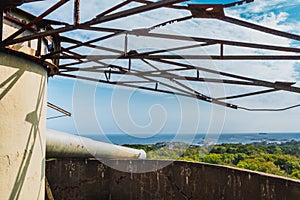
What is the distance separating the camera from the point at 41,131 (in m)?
3.73

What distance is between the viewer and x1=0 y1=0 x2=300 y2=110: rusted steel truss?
2854 mm

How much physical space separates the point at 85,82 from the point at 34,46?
80.3 inches

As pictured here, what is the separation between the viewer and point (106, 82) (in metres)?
5.40

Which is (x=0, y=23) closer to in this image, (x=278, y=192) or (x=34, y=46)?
(x=34, y=46)

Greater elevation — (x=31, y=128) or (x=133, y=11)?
(x=133, y=11)

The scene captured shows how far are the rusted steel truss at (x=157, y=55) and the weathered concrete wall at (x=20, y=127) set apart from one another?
30cm

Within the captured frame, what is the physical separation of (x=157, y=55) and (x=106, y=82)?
187cm

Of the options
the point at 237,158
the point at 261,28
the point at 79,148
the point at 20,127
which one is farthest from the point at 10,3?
the point at 237,158

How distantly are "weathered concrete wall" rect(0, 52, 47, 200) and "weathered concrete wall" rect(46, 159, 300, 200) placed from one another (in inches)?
122

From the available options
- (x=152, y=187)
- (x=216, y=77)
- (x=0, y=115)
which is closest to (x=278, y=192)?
(x=216, y=77)

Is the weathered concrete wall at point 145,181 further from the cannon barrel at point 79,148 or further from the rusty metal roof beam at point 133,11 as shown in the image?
the rusty metal roof beam at point 133,11

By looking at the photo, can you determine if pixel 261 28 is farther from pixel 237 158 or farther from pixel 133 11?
pixel 237 158

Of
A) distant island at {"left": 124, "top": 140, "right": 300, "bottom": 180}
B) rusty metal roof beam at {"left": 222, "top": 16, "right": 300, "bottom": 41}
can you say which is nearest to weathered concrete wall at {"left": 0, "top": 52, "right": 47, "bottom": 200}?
rusty metal roof beam at {"left": 222, "top": 16, "right": 300, "bottom": 41}

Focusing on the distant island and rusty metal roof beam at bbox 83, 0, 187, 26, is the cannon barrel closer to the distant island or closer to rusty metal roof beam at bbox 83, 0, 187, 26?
the distant island
